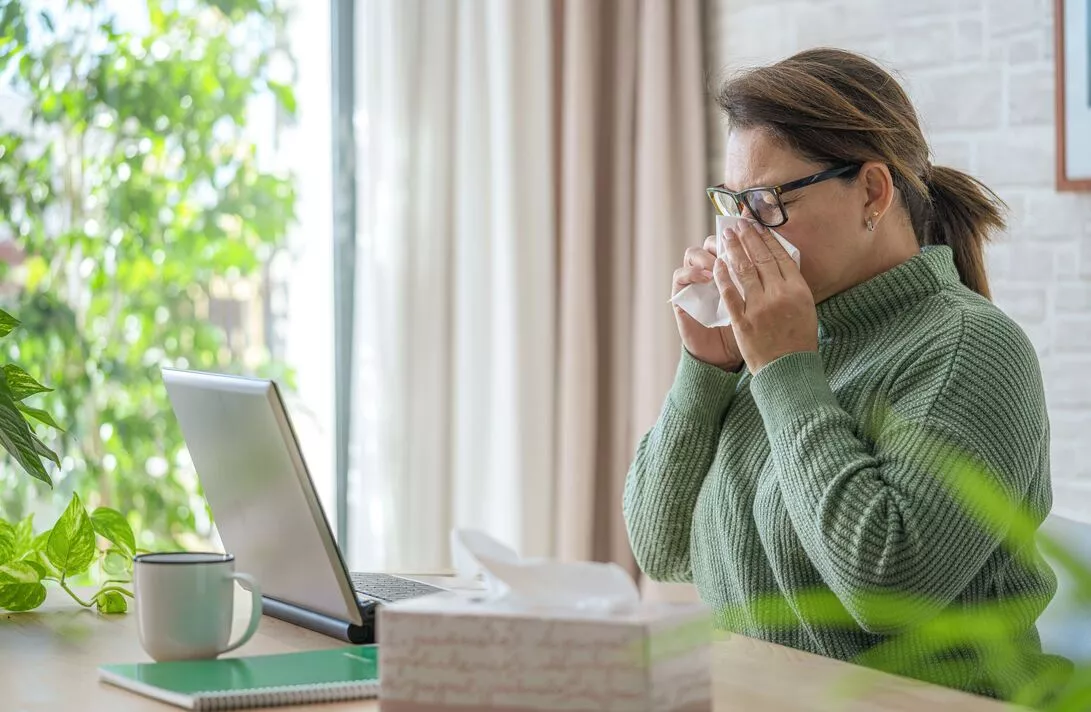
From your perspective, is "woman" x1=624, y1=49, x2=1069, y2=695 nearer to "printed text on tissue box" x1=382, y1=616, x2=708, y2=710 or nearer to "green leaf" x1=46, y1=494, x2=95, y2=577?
"printed text on tissue box" x1=382, y1=616, x2=708, y2=710

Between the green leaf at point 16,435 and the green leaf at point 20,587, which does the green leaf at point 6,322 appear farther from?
the green leaf at point 20,587

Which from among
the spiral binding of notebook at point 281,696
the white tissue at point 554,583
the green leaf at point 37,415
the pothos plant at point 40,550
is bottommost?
the spiral binding of notebook at point 281,696

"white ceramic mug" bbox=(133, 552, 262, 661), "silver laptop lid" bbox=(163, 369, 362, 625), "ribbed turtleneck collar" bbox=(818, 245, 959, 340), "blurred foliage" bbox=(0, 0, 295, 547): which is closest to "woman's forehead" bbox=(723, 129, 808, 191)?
"ribbed turtleneck collar" bbox=(818, 245, 959, 340)

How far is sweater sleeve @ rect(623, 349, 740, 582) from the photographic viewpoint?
154 centimetres

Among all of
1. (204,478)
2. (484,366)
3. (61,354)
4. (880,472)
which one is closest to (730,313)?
(880,472)

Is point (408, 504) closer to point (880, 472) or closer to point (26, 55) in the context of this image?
point (26, 55)

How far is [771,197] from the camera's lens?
1465 millimetres

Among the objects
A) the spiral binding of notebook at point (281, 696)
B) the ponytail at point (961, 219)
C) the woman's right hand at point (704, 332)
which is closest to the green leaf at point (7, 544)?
the spiral binding of notebook at point (281, 696)

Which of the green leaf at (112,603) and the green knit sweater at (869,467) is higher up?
the green knit sweater at (869,467)

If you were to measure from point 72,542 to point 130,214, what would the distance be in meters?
1.34

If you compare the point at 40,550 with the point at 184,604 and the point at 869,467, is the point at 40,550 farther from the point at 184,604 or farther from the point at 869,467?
the point at 869,467

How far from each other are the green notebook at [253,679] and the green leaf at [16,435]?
0.81ft

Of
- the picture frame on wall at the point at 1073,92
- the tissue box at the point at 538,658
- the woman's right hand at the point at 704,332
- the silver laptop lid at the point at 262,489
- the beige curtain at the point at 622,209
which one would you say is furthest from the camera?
the beige curtain at the point at 622,209

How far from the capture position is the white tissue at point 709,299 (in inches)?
59.7
